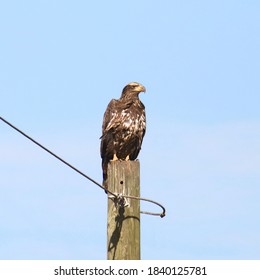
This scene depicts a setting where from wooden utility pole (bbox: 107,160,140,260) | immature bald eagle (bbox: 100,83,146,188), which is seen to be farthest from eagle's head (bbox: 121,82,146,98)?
wooden utility pole (bbox: 107,160,140,260)

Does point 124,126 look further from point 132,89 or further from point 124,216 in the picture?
point 124,216

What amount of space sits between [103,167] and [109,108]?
90cm

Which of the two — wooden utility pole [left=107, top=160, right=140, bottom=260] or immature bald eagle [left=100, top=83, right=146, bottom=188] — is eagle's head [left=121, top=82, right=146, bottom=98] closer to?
immature bald eagle [left=100, top=83, right=146, bottom=188]

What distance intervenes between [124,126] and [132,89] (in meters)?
0.63

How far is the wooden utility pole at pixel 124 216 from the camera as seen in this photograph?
24.1 ft

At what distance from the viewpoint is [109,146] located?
40.9 feet

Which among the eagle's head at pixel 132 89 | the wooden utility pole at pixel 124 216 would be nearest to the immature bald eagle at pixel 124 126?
the eagle's head at pixel 132 89

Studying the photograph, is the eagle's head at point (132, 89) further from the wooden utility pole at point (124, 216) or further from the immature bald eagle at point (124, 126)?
the wooden utility pole at point (124, 216)

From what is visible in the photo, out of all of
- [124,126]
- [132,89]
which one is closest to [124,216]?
[124,126]

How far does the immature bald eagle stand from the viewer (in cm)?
1227
